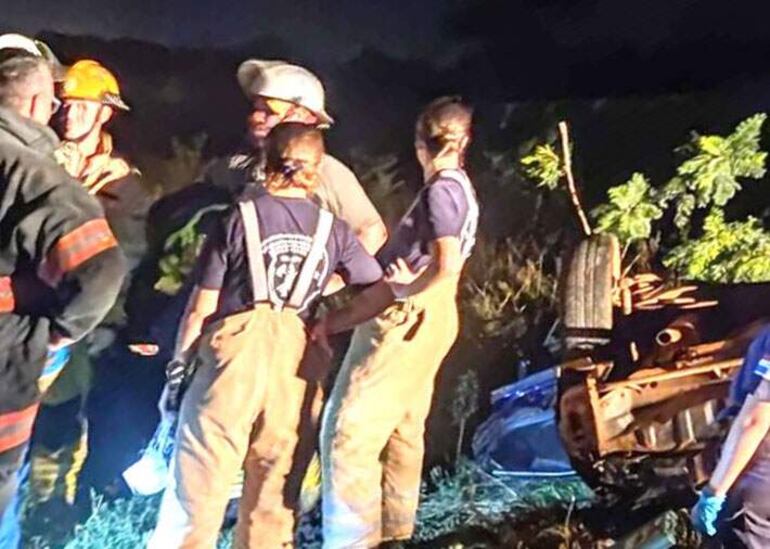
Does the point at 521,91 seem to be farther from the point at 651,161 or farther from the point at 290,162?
the point at 290,162

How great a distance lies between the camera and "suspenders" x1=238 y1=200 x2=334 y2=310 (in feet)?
6.62

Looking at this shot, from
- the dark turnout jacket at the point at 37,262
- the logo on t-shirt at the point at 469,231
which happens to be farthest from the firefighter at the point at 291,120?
the dark turnout jacket at the point at 37,262

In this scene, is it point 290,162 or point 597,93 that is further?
point 597,93

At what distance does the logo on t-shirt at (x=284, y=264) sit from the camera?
203cm

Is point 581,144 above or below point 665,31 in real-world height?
below

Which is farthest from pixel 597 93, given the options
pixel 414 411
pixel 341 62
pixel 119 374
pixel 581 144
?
pixel 119 374

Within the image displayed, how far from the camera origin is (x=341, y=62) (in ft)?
7.00

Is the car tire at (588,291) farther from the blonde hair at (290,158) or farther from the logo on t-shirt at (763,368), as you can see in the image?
the blonde hair at (290,158)

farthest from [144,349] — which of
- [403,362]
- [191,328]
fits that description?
[403,362]

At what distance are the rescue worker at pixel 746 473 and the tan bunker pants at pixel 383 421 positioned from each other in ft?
1.58

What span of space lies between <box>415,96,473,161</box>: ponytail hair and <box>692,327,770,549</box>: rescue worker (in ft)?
1.94

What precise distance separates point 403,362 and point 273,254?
29 cm

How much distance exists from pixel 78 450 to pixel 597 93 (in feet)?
3.38

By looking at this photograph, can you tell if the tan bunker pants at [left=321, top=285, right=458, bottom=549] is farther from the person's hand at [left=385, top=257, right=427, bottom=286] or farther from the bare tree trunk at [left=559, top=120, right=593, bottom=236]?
the bare tree trunk at [left=559, top=120, right=593, bottom=236]
